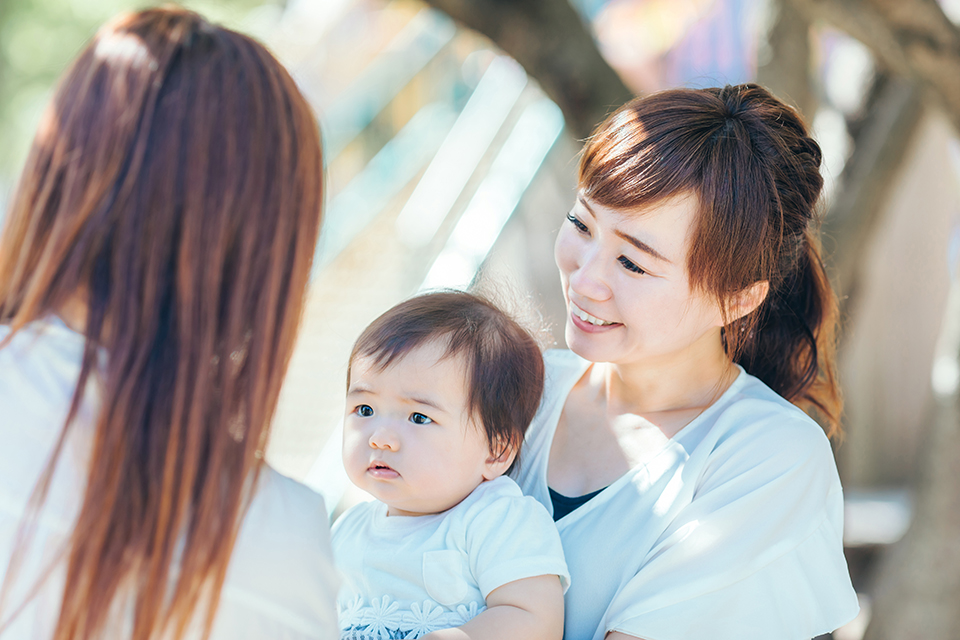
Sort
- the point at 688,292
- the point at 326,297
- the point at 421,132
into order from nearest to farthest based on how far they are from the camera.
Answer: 1. the point at 688,292
2. the point at 326,297
3. the point at 421,132

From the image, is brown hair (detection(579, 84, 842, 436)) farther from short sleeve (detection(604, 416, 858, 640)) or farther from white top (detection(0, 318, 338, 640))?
white top (detection(0, 318, 338, 640))

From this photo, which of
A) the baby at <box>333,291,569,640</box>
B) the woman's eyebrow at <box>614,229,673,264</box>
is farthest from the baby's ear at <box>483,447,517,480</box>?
the woman's eyebrow at <box>614,229,673,264</box>

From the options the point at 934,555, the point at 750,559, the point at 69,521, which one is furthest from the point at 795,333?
the point at 69,521

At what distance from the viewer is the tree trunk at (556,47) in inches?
125

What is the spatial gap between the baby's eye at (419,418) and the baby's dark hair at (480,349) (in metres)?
0.09

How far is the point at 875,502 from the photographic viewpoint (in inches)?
214

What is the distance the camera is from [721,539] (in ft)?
5.26

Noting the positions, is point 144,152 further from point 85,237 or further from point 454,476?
point 454,476

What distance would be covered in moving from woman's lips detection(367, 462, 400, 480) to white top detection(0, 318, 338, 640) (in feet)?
1.76

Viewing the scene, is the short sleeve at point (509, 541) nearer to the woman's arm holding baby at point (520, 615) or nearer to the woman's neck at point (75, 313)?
the woman's arm holding baby at point (520, 615)

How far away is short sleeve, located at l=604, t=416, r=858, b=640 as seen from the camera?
1596mm

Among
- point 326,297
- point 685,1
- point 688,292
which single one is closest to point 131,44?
point 688,292

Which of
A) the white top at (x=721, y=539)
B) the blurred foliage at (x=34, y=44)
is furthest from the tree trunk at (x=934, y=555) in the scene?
the blurred foliage at (x=34, y=44)

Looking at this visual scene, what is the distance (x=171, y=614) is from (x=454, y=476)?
75cm
